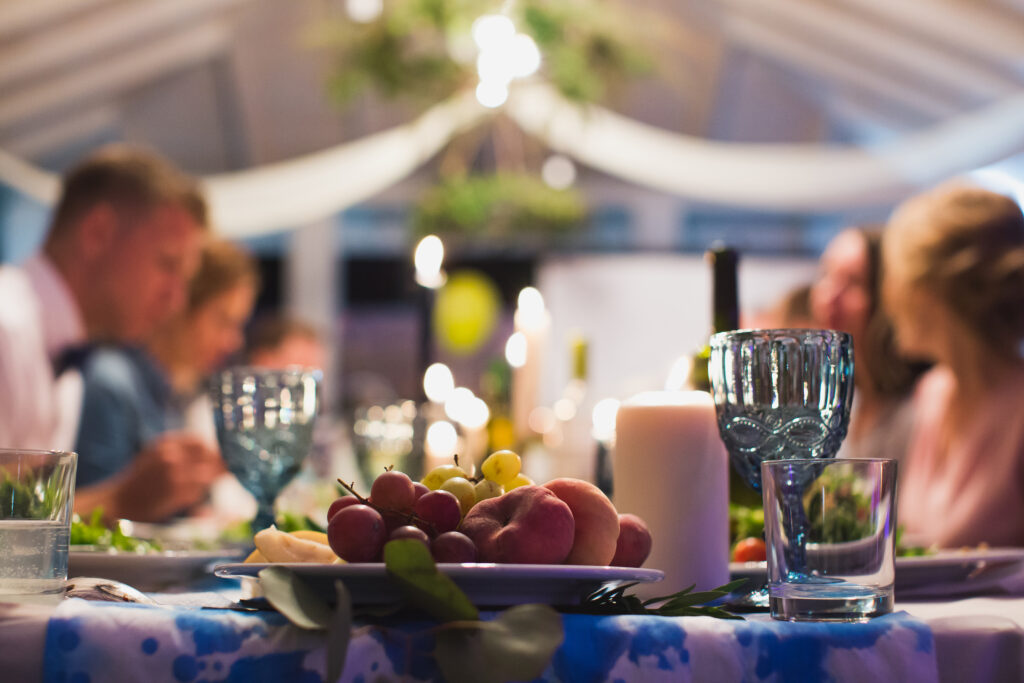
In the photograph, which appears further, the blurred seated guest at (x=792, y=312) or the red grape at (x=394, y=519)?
the blurred seated guest at (x=792, y=312)

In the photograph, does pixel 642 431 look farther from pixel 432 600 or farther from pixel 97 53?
pixel 97 53

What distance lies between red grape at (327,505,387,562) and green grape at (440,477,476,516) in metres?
0.08

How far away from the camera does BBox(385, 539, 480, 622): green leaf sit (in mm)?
450

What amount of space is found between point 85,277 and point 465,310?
215 cm

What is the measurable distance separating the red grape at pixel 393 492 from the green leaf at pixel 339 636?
93 millimetres

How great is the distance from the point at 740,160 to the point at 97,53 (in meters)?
3.21

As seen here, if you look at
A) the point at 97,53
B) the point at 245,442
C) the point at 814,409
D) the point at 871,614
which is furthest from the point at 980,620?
the point at 97,53

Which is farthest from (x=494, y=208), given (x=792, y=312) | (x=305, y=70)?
(x=305, y=70)

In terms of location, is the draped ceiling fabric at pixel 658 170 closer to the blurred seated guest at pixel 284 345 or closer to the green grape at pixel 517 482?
the blurred seated guest at pixel 284 345

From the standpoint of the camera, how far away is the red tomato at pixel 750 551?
2.89ft

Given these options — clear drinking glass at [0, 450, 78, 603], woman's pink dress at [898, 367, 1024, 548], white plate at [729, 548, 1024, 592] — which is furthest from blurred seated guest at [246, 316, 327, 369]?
clear drinking glass at [0, 450, 78, 603]

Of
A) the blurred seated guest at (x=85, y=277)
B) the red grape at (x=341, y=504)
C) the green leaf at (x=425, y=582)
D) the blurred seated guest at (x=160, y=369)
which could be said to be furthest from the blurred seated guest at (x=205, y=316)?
the green leaf at (x=425, y=582)

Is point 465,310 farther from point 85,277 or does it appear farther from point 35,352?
point 35,352

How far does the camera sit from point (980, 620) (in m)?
0.56
